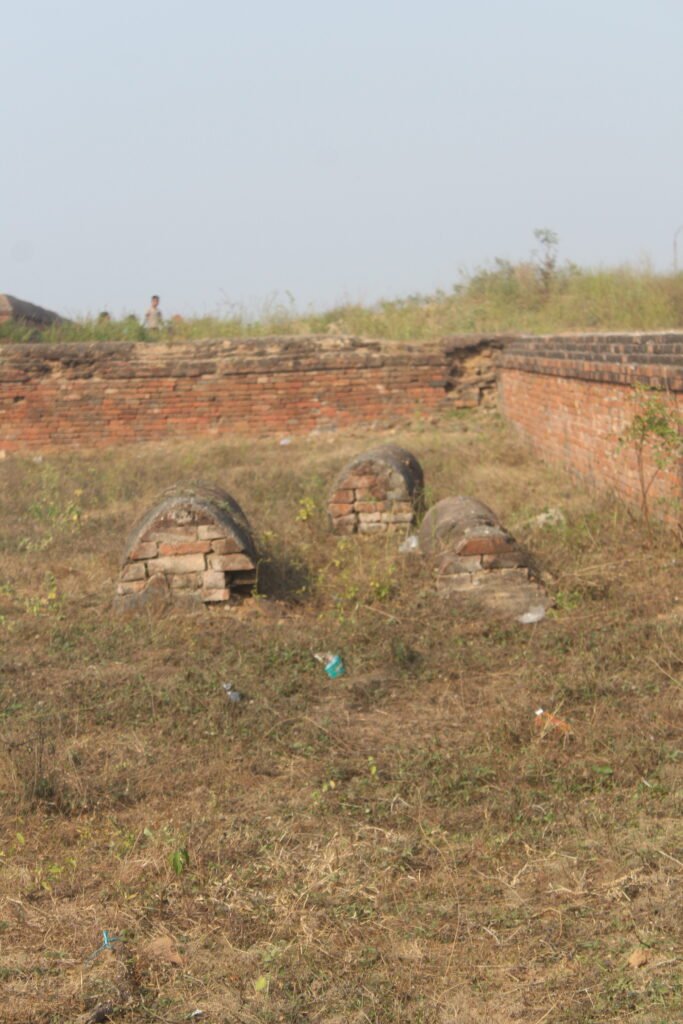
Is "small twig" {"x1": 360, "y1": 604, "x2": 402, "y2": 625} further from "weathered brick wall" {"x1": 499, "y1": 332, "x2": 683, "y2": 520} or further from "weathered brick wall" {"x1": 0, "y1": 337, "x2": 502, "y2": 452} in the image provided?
"weathered brick wall" {"x1": 0, "y1": 337, "x2": 502, "y2": 452}

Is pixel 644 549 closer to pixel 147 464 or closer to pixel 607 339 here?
pixel 607 339

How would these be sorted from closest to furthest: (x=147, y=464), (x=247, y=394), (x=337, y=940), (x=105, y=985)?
(x=105, y=985)
(x=337, y=940)
(x=147, y=464)
(x=247, y=394)

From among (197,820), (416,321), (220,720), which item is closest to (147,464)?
(416,321)

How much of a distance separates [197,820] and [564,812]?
1.36 meters

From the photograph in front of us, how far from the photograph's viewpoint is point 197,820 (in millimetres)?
3945

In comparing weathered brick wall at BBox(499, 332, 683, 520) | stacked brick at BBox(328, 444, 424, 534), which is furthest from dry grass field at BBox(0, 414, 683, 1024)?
stacked brick at BBox(328, 444, 424, 534)

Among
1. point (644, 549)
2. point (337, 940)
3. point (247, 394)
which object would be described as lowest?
point (337, 940)

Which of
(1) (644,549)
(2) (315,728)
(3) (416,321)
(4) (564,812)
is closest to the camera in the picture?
(4) (564,812)

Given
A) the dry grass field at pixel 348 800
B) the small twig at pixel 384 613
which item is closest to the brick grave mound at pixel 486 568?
the dry grass field at pixel 348 800

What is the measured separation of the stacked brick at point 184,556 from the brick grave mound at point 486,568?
1.23 metres

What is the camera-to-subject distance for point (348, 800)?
13.6 ft

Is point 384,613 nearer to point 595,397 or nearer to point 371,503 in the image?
point 371,503

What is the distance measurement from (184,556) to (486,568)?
183 centimetres

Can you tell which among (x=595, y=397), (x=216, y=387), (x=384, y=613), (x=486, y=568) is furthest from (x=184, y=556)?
(x=216, y=387)
